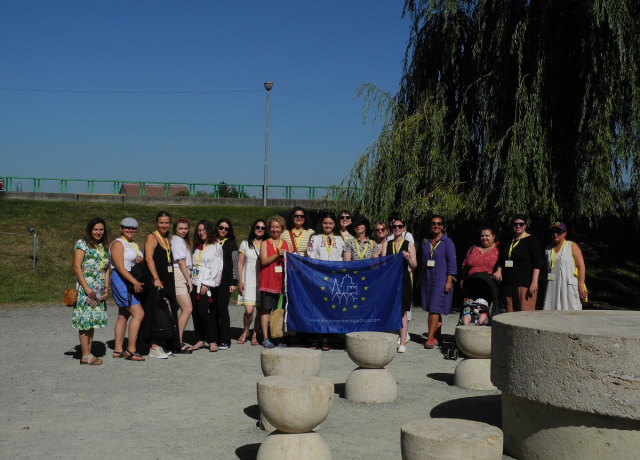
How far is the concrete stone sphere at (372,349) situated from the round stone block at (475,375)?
0.99m

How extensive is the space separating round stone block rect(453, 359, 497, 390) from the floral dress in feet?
14.2

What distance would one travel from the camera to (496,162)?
14.1 metres

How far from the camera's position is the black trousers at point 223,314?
10.0 meters

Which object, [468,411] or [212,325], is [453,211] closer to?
[212,325]

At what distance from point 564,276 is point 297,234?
387cm

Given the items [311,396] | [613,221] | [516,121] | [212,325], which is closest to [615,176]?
[516,121]

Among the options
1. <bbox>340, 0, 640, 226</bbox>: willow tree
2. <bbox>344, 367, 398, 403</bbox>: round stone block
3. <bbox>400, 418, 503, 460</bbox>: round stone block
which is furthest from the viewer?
<bbox>340, 0, 640, 226</bbox>: willow tree

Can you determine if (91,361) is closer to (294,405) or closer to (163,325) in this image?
(163,325)

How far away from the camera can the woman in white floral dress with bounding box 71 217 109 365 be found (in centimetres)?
865

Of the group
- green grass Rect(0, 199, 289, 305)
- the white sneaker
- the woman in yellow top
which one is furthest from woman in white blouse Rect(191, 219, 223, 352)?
green grass Rect(0, 199, 289, 305)

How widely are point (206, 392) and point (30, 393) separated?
1.77 metres

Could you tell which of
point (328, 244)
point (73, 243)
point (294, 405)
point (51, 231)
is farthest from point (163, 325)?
point (51, 231)

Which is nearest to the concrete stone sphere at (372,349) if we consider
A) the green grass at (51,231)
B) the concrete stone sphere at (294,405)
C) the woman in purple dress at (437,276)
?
the concrete stone sphere at (294,405)

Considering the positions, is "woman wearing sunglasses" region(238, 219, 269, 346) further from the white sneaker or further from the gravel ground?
the white sneaker
